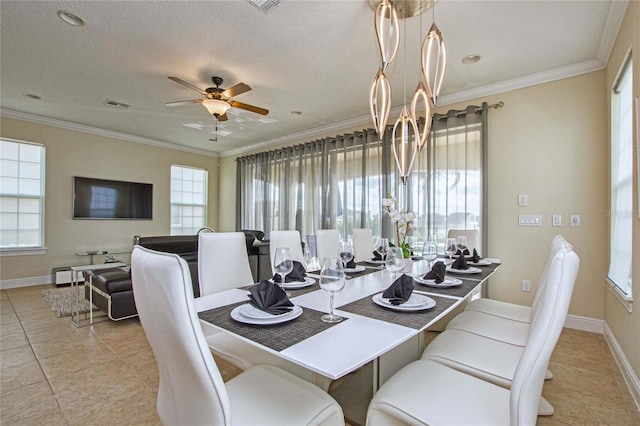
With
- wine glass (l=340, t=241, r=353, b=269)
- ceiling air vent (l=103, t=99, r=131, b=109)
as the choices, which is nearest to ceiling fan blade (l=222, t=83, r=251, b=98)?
ceiling air vent (l=103, t=99, r=131, b=109)

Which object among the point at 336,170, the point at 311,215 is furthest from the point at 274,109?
the point at 311,215

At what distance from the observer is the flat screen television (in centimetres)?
541

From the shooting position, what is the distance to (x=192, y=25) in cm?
259

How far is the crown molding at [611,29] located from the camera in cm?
226

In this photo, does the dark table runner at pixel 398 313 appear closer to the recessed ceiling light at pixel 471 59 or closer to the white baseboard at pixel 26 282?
the recessed ceiling light at pixel 471 59

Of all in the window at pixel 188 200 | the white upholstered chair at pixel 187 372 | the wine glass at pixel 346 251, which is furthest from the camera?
the window at pixel 188 200

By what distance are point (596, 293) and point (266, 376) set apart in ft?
11.4

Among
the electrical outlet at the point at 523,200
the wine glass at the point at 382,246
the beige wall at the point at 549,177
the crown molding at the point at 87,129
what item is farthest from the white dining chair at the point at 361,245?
the crown molding at the point at 87,129

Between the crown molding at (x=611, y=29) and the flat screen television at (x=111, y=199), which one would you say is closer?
the crown molding at (x=611, y=29)

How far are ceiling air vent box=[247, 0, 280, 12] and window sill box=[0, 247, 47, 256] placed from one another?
528cm

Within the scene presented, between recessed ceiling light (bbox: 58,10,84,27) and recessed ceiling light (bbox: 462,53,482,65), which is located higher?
recessed ceiling light (bbox: 58,10,84,27)

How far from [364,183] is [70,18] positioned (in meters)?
3.65

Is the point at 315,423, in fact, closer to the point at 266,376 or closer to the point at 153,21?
the point at 266,376

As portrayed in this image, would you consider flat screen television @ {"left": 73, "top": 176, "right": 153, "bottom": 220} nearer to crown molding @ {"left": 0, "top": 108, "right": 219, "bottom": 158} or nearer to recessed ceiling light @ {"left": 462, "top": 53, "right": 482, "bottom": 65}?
crown molding @ {"left": 0, "top": 108, "right": 219, "bottom": 158}
